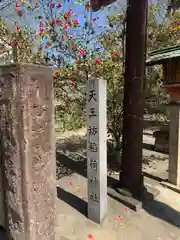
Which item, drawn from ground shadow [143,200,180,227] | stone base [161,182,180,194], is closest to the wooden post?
ground shadow [143,200,180,227]

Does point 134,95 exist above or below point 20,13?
below

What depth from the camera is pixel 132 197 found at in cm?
394

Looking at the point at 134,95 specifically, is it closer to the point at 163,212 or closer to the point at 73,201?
the point at 163,212

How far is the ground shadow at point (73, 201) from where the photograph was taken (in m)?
3.75

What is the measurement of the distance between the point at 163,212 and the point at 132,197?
562 mm

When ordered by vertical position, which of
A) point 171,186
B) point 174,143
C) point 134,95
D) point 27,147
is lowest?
point 171,186

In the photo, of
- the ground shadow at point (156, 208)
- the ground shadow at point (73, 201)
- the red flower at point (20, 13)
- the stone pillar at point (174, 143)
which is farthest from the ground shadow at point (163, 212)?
the red flower at point (20, 13)

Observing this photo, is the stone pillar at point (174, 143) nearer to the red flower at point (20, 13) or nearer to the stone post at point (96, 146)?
the stone post at point (96, 146)

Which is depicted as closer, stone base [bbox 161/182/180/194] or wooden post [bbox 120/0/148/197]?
wooden post [bbox 120/0/148/197]

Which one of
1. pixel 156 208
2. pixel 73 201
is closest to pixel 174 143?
pixel 156 208

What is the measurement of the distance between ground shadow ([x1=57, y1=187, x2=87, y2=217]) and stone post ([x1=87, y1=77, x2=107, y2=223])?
13.9 inches

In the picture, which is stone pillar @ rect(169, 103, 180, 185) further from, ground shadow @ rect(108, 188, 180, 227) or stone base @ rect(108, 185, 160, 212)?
ground shadow @ rect(108, 188, 180, 227)

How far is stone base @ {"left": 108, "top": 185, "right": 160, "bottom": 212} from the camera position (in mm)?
3758

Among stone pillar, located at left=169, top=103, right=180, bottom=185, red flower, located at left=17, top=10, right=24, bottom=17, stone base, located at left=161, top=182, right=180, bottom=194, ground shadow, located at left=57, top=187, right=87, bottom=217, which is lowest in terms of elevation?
ground shadow, located at left=57, top=187, right=87, bottom=217
